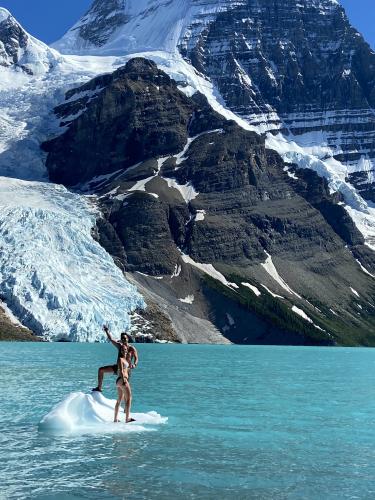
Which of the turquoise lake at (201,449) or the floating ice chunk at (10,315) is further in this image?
the floating ice chunk at (10,315)

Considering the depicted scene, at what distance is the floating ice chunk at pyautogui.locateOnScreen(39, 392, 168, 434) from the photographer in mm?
34000

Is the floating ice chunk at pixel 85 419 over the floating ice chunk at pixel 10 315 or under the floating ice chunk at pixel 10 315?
under

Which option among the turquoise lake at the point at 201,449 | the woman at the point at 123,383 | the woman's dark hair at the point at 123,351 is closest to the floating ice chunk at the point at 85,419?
the turquoise lake at the point at 201,449

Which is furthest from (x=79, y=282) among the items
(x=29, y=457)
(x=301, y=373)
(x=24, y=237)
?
(x=29, y=457)

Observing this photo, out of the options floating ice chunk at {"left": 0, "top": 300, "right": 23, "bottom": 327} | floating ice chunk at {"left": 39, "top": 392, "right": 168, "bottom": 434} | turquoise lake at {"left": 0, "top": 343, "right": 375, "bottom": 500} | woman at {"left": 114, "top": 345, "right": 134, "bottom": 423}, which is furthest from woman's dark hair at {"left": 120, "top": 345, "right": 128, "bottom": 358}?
floating ice chunk at {"left": 0, "top": 300, "right": 23, "bottom": 327}

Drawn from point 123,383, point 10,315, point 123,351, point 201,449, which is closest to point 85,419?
point 123,383

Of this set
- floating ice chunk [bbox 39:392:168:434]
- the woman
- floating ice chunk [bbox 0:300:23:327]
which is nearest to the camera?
floating ice chunk [bbox 39:392:168:434]

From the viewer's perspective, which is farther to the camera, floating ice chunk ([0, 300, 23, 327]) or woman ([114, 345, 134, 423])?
floating ice chunk ([0, 300, 23, 327])

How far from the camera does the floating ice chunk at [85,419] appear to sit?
112ft

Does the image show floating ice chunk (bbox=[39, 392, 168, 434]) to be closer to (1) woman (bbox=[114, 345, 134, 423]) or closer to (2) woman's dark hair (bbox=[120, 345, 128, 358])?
(1) woman (bbox=[114, 345, 134, 423])

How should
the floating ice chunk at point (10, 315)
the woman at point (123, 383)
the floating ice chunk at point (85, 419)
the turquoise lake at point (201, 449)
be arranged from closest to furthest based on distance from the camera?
the turquoise lake at point (201, 449) → the floating ice chunk at point (85, 419) → the woman at point (123, 383) → the floating ice chunk at point (10, 315)

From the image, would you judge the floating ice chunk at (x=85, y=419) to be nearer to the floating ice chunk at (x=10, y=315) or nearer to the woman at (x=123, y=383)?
the woman at (x=123, y=383)

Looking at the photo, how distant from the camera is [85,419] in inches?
1385

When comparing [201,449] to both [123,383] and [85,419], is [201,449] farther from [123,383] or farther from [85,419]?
[85,419]
